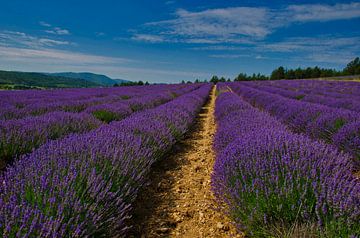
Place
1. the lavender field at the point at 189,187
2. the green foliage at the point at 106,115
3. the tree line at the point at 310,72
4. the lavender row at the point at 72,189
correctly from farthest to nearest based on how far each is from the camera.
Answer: the tree line at the point at 310,72
the green foliage at the point at 106,115
the lavender field at the point at 189,187
the lavender row at the point at 72,189

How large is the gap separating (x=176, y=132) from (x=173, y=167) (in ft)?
3.05

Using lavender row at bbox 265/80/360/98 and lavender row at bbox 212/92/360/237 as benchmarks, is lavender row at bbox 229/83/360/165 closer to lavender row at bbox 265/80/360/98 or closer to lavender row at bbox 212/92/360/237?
lavender row at bbox 212/92/360/237

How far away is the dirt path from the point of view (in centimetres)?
216

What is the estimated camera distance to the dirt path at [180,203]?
2.16 m

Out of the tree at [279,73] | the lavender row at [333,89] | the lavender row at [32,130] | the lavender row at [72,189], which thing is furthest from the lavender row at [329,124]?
the tree at [279,73]

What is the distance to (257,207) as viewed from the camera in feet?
5.71

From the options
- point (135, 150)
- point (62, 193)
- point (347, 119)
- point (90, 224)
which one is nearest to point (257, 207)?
point (90, 224)

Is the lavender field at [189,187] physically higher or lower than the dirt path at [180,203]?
higher

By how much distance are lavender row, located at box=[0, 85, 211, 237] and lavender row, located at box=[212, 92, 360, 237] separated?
785 millimetres

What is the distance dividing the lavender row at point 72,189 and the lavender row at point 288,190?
785 millimetres

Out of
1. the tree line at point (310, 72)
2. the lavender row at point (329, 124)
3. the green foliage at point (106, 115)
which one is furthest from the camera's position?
the tree line at point (310, 72)

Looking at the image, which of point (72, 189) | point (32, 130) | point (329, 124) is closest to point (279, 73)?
point (329, 124)

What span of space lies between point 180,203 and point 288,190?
122 centimetres

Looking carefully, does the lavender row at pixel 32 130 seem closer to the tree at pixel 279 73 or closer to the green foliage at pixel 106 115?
the green foliage at pixel 106 115
